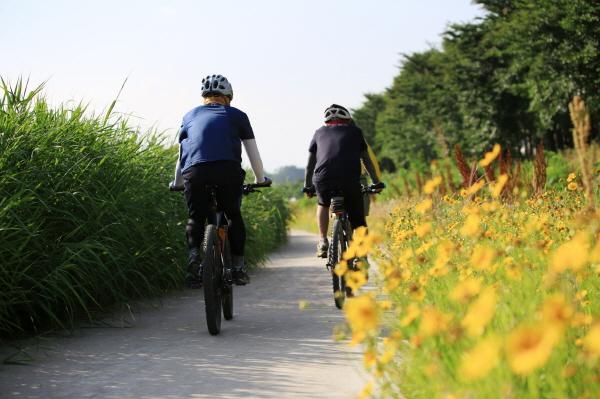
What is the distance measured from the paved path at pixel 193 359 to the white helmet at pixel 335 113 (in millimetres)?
1975

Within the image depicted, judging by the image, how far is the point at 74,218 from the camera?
19.8 ft

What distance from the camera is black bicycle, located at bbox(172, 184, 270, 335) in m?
5.70

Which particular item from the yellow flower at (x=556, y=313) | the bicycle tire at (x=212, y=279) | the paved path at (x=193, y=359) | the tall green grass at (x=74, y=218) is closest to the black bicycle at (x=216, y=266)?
the bicycle tire at (x=212, y=279)

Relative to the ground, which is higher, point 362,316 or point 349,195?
point 349,195

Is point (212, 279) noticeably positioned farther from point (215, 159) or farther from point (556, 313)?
point (556, 313)

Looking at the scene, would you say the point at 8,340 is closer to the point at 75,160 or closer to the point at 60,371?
the point at 60,371

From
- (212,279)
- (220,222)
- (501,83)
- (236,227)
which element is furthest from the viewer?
(501,83)

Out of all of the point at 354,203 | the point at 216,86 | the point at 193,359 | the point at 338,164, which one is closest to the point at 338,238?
the point at 354,203

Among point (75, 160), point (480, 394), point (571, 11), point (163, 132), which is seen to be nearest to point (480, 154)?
point (571, 11)

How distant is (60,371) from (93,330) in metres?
1.36

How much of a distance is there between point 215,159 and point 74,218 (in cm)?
132

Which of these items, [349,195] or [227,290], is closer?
[227,290]

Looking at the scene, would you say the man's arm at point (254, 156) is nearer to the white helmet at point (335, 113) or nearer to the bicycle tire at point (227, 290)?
the bicycle tire at point (227, 290)

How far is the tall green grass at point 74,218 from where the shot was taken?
18.1 ft
